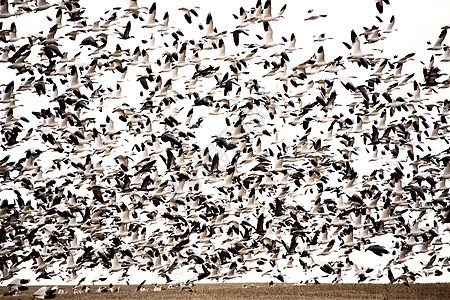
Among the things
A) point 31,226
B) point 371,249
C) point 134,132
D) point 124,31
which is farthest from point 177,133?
point 371,249

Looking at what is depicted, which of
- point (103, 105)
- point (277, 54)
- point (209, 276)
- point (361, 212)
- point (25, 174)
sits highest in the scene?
point (277, 54)

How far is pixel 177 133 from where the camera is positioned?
22734mm

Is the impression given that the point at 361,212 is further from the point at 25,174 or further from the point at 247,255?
the point at 25,174

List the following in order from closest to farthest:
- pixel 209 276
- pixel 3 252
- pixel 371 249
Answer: pixel 371 249 → pixel 3 252 → pixel 209 276

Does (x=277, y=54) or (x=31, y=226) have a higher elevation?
(x=277, y=54)

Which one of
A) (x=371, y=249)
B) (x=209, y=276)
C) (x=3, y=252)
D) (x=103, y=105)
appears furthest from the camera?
(x=209, y=276)

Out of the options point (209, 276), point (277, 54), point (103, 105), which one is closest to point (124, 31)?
point (103, 105)

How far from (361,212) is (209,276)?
638cm

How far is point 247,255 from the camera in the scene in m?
25.8

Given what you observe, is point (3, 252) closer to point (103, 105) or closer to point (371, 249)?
point (103, 105)

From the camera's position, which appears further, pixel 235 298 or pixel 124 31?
pixel 235 298

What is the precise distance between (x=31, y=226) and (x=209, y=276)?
278 inches

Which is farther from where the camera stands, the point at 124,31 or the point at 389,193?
the point at 389,193

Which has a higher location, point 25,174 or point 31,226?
point 25,174
